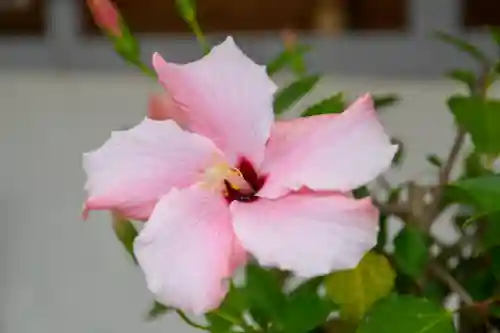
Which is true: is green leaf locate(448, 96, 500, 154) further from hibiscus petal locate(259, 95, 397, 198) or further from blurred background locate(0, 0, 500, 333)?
blurred background locate(0, 0, 500, 333)

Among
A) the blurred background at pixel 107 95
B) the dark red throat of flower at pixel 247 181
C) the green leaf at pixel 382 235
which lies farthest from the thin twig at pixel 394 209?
the blurred background at pixel 107 95

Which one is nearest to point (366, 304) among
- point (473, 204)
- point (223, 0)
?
point (473, 204)

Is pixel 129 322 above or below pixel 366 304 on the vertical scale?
below

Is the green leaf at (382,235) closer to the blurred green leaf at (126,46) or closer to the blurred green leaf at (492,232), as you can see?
the blurred green leaf at (492,232)

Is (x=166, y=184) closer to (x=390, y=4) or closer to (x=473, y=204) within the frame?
(x=473, y=204)

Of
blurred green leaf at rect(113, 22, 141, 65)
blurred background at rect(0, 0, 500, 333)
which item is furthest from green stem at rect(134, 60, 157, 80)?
blurred background at rect(0, 0, 500, 333)
